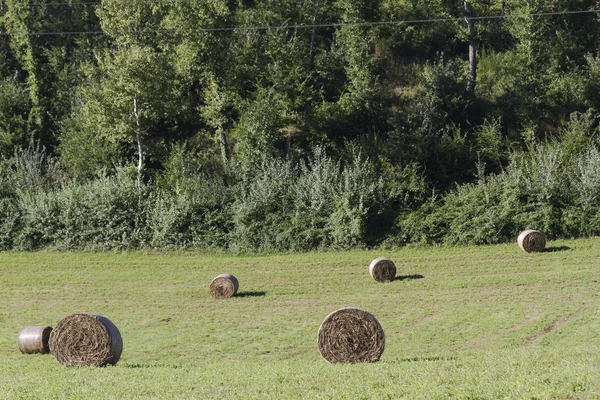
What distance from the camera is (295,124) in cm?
4984

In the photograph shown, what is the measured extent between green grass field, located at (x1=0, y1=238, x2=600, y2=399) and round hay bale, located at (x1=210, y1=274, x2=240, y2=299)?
42 cm

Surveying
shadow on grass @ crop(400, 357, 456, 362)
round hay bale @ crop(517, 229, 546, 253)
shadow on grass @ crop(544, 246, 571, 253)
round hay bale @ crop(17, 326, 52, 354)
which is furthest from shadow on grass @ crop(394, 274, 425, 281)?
round hay bale @ crop(17, 326, 52, 354)

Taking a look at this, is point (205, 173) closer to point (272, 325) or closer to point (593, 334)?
point (272, 325)

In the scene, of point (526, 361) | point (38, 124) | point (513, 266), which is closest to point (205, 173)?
point (38, 124)

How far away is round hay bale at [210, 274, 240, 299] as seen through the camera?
102 feet

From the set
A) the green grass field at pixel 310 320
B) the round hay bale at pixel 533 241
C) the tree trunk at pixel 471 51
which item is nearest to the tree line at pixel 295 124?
the tree trunk at pixel 471 51

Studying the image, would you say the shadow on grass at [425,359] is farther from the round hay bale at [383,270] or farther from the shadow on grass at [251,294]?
the round hay bale at [383,270]

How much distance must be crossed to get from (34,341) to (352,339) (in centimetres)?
986

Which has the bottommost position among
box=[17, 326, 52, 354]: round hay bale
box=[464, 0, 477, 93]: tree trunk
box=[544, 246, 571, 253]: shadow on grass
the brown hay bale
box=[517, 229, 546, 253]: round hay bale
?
box=[17, 326, 52, 354]: round hay bale

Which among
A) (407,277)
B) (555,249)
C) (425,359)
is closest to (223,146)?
(407,277)

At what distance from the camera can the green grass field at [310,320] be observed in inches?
594

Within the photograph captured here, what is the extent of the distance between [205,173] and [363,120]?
11151 millimetres

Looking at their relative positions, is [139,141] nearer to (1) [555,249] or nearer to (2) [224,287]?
(2) [224,287]

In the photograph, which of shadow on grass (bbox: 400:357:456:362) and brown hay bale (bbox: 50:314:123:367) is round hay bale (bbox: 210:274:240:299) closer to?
brown hay bale (bbox: 50:314:123:367)
